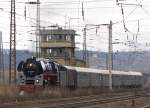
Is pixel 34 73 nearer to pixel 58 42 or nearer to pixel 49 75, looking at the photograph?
pixel 49 75

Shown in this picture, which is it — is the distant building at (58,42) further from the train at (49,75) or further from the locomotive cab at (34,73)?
the locomotive cab at (34,73)

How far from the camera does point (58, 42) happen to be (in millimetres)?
113938

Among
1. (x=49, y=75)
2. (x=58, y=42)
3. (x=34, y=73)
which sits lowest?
(x=49, y=75)

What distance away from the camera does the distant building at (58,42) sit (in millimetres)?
111338

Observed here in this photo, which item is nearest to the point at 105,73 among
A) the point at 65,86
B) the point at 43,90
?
the point at 65,86

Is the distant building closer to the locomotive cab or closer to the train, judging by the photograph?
the train

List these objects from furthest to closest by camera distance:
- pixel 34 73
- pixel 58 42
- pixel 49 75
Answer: pixel 58 42 → pixel 49 75 → pixel 34 73

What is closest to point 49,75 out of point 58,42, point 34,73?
point 34,73

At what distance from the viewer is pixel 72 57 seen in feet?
357

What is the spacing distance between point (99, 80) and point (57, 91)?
2564 centimetres

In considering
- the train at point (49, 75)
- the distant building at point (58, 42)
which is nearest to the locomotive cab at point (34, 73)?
the train at point (49, 75)

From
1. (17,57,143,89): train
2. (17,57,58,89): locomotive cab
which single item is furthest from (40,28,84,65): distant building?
(17,57,58,89): locomotive cab

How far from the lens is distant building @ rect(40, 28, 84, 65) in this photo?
11134 cm

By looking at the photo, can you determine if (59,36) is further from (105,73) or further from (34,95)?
(34,95)
